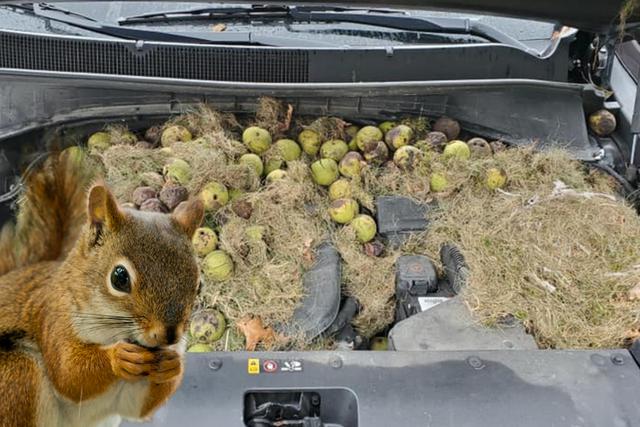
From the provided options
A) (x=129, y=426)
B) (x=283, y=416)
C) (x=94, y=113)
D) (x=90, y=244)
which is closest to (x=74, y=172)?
(x=90, y=244)

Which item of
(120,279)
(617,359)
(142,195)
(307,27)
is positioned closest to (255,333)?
(142,195)

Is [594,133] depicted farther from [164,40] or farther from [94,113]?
[94,113]

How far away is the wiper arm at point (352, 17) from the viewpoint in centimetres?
327

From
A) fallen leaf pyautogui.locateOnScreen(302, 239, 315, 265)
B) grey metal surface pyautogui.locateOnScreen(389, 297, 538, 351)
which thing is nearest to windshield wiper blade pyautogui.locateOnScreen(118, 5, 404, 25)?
fallen leaf pyautogui.locateOnScreen(302, 239, 315, 265)

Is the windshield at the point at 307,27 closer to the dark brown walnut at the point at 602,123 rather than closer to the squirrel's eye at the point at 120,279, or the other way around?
the dark brown walnut at the point at 602,123

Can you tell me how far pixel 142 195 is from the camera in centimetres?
263

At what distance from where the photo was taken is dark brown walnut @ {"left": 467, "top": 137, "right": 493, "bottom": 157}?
124 inches

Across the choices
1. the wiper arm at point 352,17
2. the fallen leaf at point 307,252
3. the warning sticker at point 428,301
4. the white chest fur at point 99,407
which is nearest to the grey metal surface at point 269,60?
the wiper arm at point 352,17

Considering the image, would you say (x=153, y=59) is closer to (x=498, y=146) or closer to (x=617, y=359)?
(x=498, y=146)

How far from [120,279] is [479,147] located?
9.09 feet

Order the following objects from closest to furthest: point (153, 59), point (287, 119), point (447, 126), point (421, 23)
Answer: point (153, 59), point (287, 119), point (447, 126), point (421, 23)

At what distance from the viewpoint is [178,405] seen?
5.28 ft

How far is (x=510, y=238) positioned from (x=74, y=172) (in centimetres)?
227

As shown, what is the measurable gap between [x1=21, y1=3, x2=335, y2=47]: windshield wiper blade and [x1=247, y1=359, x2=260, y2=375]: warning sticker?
1.86 meters
